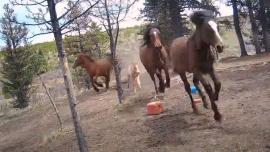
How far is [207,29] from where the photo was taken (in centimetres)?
1021

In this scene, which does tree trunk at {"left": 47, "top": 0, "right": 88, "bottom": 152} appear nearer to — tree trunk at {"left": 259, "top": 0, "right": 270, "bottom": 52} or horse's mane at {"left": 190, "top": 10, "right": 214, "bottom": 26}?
horse's mane at {"left": 190, "top": 10, "right": 214, "bottom": 26}

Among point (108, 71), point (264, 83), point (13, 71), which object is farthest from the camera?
point (13, 71)

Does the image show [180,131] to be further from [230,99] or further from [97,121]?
[97,121]

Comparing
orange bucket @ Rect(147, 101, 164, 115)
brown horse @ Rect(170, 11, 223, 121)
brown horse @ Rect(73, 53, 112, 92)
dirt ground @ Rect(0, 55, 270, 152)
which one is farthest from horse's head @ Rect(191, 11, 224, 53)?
brown horse @ Rect(73, 53, 112, 92)

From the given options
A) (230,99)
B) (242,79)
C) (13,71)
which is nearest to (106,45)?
(13,71)

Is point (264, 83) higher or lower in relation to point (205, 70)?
lower

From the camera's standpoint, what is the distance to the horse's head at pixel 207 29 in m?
9.88

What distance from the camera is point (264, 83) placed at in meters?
14.9

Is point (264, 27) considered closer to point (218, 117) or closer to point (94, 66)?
point (94, 66)

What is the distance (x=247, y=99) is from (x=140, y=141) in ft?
11.9

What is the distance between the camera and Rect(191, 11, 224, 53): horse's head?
32.4ft

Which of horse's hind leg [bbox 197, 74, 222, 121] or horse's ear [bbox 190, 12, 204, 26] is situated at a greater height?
horse's ear [bbox 190, 12, 204, 26]

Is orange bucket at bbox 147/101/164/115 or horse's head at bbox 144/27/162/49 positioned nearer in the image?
orange bucket at bbox 147/101/164/115

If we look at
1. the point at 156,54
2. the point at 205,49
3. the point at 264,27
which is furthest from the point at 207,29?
the point at 264,27
